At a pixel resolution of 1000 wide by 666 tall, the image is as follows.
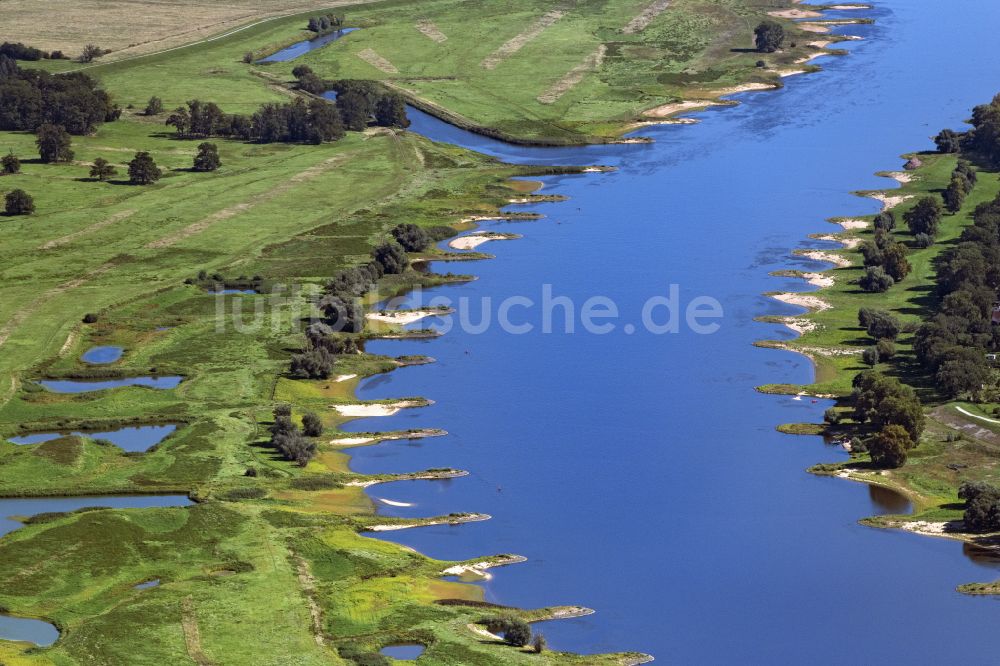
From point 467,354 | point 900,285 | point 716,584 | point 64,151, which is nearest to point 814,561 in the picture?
point 716,584

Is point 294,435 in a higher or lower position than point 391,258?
lower

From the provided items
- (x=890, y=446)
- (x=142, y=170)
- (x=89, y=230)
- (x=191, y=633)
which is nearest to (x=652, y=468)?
(x=890, y=446)

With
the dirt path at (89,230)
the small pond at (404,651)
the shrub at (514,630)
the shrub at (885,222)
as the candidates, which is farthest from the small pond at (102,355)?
the shrub at (885,222)

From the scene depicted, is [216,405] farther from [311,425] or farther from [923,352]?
[923,352]

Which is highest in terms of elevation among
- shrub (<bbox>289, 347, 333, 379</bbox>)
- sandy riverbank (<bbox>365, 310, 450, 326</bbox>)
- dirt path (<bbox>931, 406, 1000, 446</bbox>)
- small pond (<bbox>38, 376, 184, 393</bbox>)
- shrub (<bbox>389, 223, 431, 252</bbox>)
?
shrub (<bbox>389, 223, 431, 252</bbox>)

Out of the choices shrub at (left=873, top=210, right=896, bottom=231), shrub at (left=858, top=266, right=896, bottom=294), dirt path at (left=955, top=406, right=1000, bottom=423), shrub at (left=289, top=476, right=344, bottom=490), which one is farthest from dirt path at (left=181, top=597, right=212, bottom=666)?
shrub at (left=873, top=210, right=896, bottom=231)

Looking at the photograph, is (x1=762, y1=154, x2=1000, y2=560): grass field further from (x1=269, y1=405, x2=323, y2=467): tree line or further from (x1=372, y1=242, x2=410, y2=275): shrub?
(x1=372, y1=242, x2=410, y2=275): shrub
